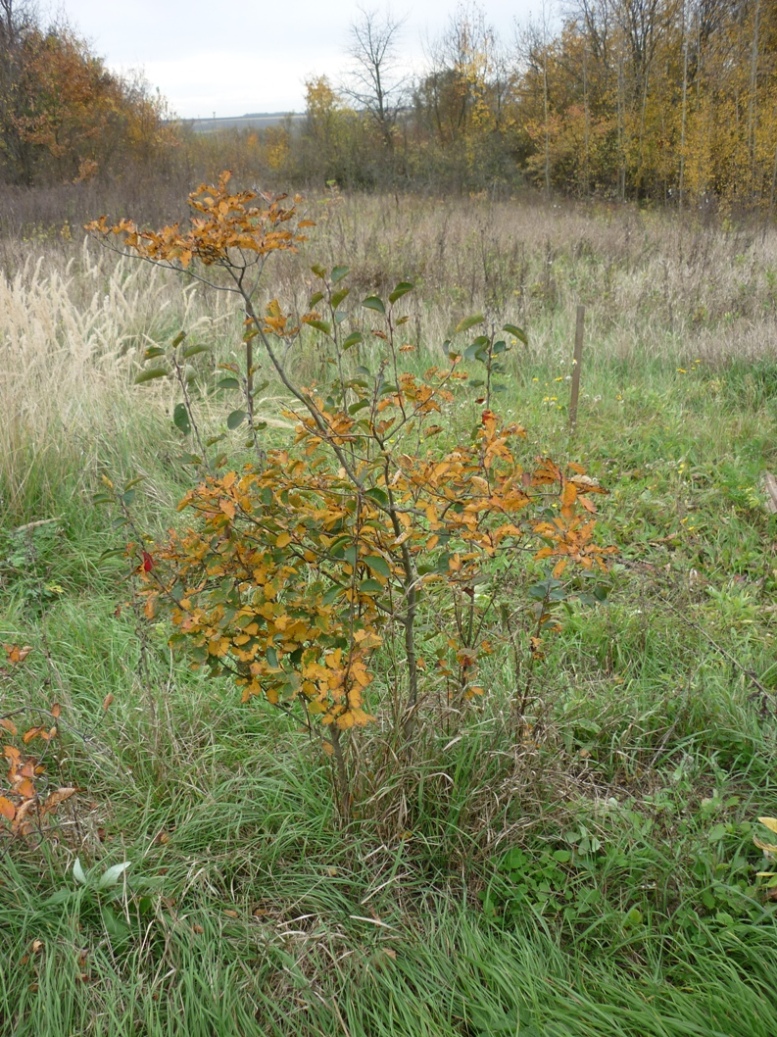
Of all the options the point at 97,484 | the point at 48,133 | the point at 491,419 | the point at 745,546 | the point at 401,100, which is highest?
the point at 401,100

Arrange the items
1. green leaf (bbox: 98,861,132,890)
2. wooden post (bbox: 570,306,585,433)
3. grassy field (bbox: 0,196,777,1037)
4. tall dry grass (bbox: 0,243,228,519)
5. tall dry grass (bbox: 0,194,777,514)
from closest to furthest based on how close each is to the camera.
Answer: grassy field (bbox: 0,196,777,1037), green leaf (bbox: 98,861,132,890), tall dry grass (bbox: 0,243,228,519), tall dry grass (bbox: 0,194,777,514), wooden post (bbox: 570,306,585,433)

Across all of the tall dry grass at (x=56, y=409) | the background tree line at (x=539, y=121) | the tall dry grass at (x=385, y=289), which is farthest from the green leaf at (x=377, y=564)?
the background tree line at (x=539, y=121)

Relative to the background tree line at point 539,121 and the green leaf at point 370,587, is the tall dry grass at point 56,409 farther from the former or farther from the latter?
the background tree line at point 539,121

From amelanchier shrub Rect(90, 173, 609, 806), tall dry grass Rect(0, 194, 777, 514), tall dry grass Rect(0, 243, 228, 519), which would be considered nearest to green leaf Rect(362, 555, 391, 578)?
amelanchier shrub Rect(90, 173, 609, 806)

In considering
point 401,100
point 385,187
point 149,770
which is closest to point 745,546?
point 149,770

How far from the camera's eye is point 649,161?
49.7 ft

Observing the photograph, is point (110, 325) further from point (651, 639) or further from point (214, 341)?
point (651, 639)

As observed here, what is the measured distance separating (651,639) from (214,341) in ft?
12.7

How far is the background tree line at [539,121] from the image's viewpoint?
1145 centimetres

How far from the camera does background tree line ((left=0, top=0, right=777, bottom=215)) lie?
11.5 meters

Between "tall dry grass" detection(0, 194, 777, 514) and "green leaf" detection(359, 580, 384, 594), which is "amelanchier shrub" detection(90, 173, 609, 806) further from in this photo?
"tall dry grass" detection(0, 194, 777, 514)

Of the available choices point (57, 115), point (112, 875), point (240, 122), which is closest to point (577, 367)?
point (112, 875)

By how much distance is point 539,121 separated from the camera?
19.2 m

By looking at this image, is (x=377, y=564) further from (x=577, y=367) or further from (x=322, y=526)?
(x=577, y=367)
